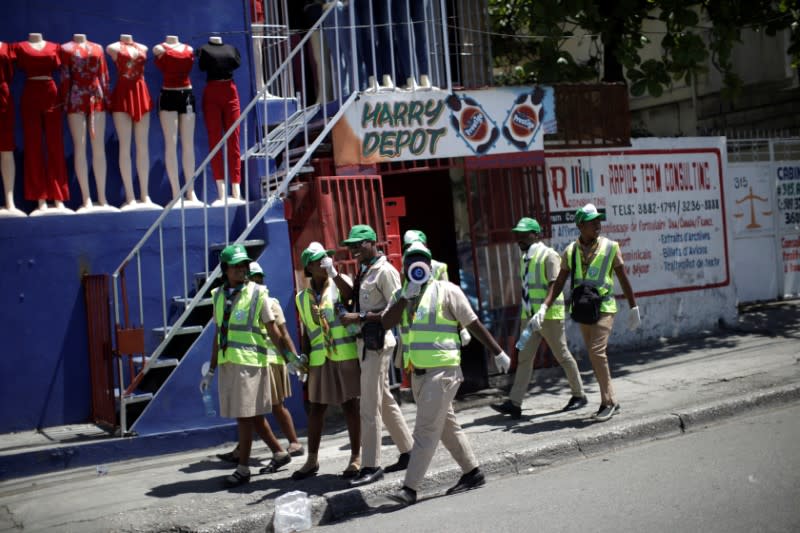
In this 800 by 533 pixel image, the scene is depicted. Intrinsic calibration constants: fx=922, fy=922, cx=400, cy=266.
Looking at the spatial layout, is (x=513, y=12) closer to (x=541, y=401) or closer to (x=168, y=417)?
(x=541, y=401)

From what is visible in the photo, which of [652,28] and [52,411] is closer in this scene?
[52,411]

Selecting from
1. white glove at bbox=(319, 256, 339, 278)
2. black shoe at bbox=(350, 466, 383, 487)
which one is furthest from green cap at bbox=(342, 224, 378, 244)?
black shoe at bbox=(350, 466, 383, 487)

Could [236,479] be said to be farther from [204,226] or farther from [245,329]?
[204,226]

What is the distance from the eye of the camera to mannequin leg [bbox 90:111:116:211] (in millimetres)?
9406

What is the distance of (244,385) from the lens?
23.1 ft

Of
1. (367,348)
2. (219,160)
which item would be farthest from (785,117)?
(367,348)

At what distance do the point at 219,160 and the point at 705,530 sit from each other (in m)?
6.70

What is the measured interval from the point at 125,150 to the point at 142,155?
179mm

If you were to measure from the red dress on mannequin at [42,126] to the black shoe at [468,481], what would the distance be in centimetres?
514

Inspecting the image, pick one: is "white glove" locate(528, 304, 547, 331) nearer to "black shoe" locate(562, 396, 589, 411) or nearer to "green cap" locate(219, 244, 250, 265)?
"black shoe" locate(562, 396, 589, 411)

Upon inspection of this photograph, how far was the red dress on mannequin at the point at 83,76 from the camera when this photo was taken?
30.2 feet

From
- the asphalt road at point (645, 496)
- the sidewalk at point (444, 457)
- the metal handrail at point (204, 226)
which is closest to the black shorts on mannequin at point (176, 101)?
the metal handrail at point (204, 226)

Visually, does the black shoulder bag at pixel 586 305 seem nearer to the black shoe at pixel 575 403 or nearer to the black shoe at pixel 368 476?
the black shoe at pixel 575 403

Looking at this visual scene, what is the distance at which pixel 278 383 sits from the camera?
7.98 metres
